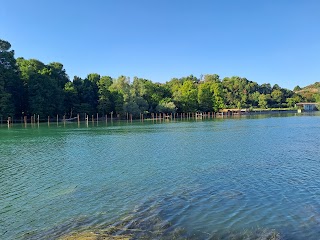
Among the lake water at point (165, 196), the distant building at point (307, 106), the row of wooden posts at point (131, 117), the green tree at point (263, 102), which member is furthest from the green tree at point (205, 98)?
the lake water at point (165, 196)

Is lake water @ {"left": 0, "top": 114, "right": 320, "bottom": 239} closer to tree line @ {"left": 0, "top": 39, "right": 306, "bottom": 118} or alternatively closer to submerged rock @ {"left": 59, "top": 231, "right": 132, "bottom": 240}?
submerged rock @ {"left": 59, "top": 231, "right": 132, "bottom": 240}

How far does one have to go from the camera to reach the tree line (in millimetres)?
67562

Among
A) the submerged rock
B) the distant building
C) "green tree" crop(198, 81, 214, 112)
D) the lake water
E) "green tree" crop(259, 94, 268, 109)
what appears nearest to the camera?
the submerged rock

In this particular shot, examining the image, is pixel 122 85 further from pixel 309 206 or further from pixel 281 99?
pixel 281 99

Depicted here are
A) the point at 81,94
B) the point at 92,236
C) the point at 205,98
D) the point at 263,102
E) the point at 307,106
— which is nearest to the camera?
the point at 92,236

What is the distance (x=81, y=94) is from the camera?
263 ft

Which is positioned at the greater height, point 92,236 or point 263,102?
point 263,102

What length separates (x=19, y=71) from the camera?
6956 cm

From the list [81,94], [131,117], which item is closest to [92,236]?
[131,117]

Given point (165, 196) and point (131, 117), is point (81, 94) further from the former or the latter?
point (165, 196)

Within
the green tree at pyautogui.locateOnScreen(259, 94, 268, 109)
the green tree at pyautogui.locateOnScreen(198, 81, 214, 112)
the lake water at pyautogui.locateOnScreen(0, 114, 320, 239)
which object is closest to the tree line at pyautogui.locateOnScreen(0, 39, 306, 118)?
the green tree at pyautogui.locateOnScreen(198, 81, 214, 112)

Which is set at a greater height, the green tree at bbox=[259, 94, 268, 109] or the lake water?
the green tree at bbox=[259, 94, 268, 109]

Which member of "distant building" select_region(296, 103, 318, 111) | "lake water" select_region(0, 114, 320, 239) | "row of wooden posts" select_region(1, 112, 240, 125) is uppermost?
"distant building" select_region(296, 103, 318, 111)

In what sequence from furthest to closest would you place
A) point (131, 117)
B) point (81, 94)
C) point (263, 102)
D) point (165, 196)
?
point (263, 102), point (81, 94), point (131, 117), point (165, 196)
